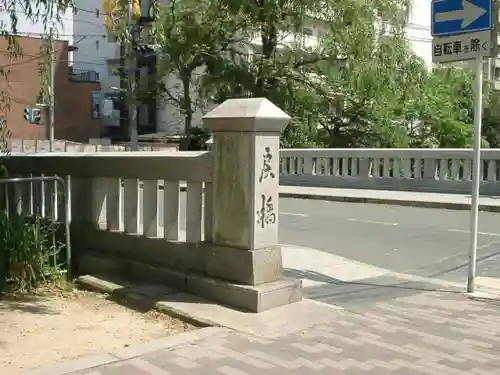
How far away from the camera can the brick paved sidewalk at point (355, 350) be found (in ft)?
14.2

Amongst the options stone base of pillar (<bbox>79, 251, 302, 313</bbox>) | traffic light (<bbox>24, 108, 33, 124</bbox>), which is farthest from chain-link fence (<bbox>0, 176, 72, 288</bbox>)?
traffic light (<bbox>24, 108, 33, 124</bbox>)

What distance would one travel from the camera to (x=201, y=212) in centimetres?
614

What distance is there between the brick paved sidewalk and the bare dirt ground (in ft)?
1.73

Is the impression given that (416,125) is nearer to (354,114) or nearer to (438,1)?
(354,114)

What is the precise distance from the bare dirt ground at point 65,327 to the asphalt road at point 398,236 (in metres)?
3.83

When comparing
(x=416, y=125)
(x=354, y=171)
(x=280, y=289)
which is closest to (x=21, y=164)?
(x=280, y=289)

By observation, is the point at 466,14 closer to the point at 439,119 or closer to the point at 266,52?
the point at 266,52

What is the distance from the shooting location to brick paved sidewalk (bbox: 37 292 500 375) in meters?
4.32

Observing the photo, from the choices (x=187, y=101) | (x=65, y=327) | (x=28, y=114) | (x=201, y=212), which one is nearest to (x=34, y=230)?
(x=65, y=327)

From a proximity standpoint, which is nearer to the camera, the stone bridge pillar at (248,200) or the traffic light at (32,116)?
the stone bridge pillar at (248,200)

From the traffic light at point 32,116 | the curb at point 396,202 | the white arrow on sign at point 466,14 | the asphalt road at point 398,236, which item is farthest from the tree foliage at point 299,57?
the traffic light at point 32,116

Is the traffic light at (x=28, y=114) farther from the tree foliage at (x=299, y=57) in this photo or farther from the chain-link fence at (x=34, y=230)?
the chain-link fence at (x=34, y=230)

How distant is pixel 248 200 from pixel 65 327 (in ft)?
5.95

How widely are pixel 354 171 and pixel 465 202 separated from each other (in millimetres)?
4333
